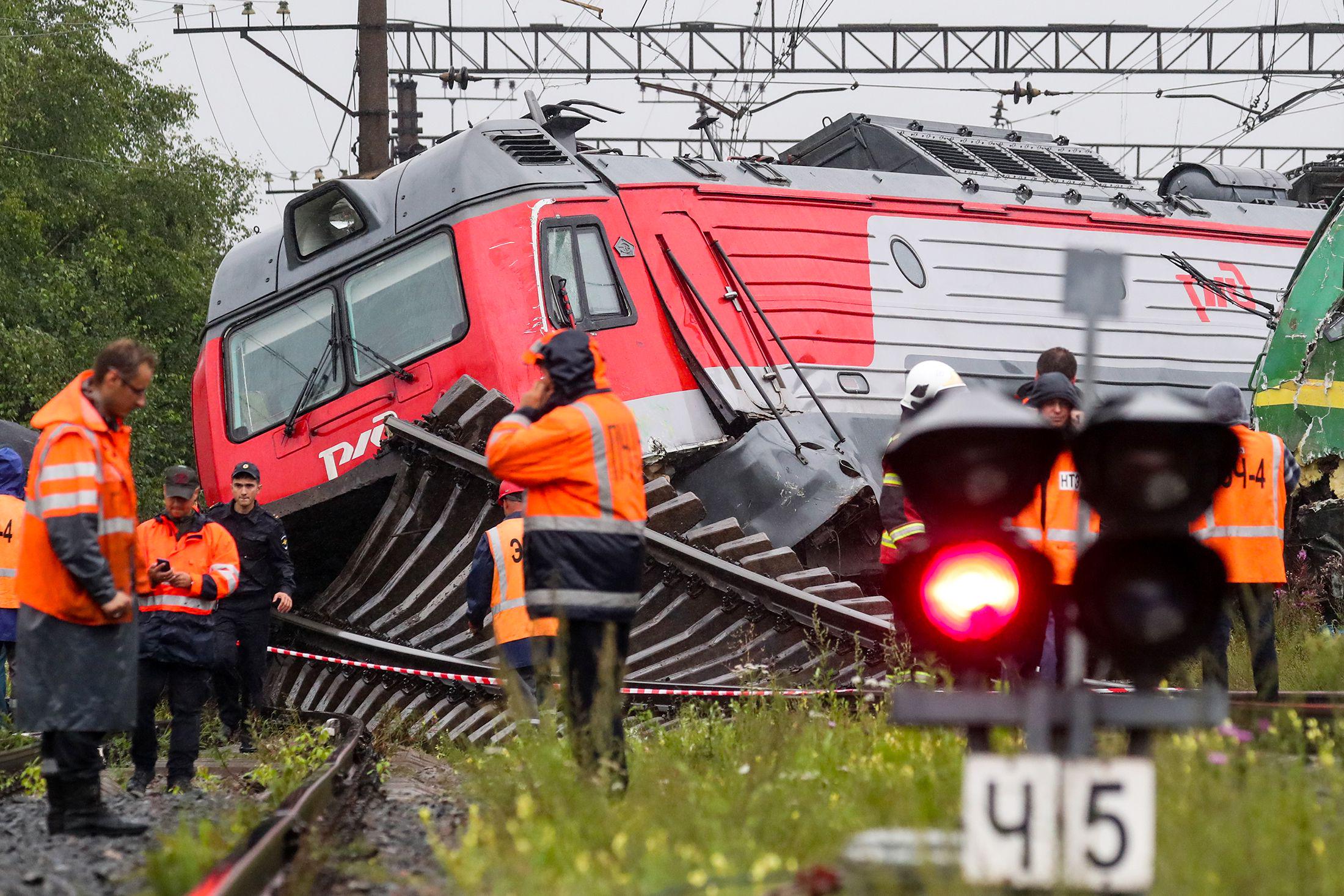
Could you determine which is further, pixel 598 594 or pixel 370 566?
pixel 370 566

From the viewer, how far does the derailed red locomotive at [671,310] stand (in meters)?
10.0

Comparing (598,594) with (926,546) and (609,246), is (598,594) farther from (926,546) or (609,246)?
(609,246)

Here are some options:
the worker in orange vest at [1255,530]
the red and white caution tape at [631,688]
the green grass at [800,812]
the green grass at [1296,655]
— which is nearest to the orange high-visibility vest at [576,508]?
the green grass at [800,812]

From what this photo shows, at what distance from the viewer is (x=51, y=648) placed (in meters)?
Result: 5.60

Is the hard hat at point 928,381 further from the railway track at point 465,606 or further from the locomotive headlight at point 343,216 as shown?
the locomotive headlight at point 343,216

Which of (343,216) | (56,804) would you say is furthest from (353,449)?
(56,804)

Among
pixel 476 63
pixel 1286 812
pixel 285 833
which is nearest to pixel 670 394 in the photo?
pixel 285 833

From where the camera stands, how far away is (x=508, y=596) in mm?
7672

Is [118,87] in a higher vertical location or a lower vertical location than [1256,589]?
higher

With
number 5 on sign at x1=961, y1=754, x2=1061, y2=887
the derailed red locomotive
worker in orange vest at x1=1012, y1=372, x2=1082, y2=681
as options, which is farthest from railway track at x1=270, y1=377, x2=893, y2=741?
number 5 on sign at x1=961, y1=754, x2=1061, y2=887

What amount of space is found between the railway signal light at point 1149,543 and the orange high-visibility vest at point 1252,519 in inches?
164

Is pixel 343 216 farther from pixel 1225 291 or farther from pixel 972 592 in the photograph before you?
pixel 972 592

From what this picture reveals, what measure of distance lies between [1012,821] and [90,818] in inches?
147

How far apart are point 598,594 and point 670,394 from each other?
484 centimetres
